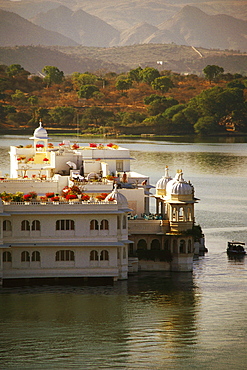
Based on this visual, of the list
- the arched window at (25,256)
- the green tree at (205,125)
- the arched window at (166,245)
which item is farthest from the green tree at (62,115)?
the arched window at (25,256)

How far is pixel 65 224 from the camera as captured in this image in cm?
3572

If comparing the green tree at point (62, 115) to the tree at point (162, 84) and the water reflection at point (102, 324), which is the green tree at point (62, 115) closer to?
the tree at point (162, 84)

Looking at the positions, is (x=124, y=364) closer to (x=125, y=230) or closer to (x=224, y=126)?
(x=125, y=230)

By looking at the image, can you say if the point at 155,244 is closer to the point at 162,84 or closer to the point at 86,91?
the point at 86,91

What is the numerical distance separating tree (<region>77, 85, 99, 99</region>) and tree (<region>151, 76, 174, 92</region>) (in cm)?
1370

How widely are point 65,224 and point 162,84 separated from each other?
157 m

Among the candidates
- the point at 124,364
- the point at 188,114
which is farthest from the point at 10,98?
the point at 124,364

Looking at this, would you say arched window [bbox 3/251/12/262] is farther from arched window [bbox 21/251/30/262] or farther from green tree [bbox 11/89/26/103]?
green tree [bbox 11/89/26/103]

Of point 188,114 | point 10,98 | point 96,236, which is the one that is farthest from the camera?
point 10,98

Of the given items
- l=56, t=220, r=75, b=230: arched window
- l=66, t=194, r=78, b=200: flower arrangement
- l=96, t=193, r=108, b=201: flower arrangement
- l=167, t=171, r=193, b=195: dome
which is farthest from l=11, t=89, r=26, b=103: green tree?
l=56, t=220, r=75, b=230: arched window

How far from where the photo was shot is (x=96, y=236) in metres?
35.8

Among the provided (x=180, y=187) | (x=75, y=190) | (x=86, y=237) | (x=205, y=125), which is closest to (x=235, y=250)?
(x=180, y=187)

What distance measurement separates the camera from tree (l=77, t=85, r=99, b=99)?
18325 centimetres

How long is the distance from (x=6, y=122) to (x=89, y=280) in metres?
125
